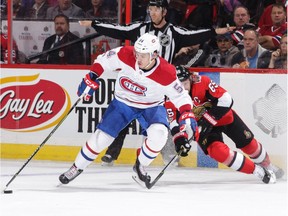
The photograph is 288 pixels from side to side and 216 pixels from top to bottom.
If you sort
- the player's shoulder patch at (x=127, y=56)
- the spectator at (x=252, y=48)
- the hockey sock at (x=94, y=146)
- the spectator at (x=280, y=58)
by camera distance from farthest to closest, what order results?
the spectator at (x=252, y=48)
the spectator at (x=280, y=58)
the player's shoulder patch at (x=127, y=56)
the hockey sock at (x=94, y=146)

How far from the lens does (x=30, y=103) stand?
8.20 metres

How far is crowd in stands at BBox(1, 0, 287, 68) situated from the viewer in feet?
25.1

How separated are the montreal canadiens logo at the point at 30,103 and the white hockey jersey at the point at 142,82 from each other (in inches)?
65.1

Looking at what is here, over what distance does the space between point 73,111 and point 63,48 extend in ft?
1.94

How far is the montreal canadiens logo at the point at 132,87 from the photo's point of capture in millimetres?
6430

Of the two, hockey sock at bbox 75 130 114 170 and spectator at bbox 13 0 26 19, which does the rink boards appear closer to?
spectator at bbox 13 0 26 19

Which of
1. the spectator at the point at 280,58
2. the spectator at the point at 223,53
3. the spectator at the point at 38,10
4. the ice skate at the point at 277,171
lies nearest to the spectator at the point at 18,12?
the spectator at the point at 38,10

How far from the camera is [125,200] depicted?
5742 millimetres

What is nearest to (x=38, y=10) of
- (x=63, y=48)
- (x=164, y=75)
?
(x=63, y=48)

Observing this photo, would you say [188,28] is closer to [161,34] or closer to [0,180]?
[161,34]

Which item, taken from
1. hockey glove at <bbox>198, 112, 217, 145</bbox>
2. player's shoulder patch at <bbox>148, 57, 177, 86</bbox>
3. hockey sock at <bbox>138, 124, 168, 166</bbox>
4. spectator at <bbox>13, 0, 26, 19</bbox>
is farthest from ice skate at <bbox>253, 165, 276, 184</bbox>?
spectator at <bbox>13, 0, 26, 19</bbox>

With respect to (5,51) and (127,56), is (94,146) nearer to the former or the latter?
(127,56)

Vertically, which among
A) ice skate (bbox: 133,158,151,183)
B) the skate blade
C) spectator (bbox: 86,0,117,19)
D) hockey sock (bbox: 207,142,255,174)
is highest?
spectator (bbox: 86,0,117,19)

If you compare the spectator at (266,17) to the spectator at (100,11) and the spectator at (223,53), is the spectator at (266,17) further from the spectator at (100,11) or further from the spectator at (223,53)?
the spectator at (100,11)
